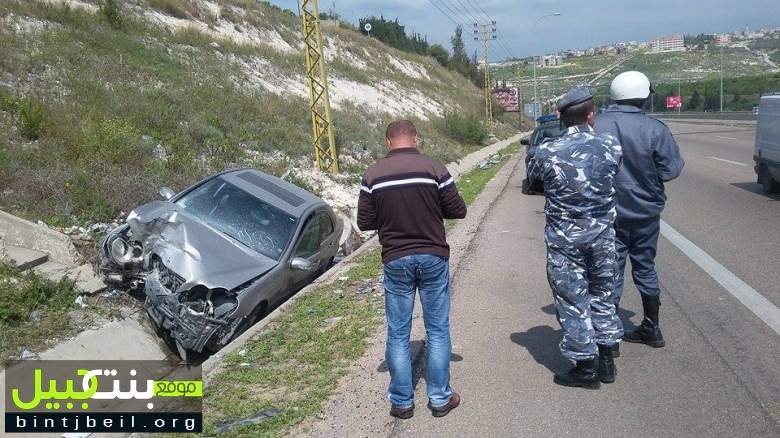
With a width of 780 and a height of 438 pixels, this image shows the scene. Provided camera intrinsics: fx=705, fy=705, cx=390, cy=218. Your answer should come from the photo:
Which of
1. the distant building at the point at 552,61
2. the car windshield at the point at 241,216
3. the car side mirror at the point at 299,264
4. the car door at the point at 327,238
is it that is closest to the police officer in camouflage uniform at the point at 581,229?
the car side mirror at the point at 299,264

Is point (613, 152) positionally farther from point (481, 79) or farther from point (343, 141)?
point (481, 79)

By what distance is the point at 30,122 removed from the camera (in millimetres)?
12859

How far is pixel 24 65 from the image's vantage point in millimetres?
16109

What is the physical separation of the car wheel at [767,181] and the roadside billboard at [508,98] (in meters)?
65.1

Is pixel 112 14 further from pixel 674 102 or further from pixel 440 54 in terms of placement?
pixel 674 102

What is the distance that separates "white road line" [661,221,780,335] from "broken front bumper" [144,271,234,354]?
4.93m

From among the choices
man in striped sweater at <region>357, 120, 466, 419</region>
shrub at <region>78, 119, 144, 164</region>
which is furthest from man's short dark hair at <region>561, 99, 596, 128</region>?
shrub at <region>78, 119, 144, 164</region>

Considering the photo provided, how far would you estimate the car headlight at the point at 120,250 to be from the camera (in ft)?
26.3

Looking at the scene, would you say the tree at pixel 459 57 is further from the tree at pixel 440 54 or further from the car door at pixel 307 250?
the car door at pixel 307 250

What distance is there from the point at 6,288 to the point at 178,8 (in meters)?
27.3

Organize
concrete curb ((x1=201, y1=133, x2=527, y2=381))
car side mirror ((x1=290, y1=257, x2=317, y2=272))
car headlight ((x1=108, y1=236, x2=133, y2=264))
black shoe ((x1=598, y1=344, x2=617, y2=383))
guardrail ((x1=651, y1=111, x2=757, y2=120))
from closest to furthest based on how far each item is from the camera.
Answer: black shoe ((x1=598, y1=344, x2=617, y2=383)) < concrete curb ((x1=201, y1=133, x2=527, y2=381)) < car headlight ((x1=108, y1=236, x2=133, y2=264)) < car side mirror ((x1=290, y1=257, x2=317, y2=272)) < guardrail ((x1=651, y1=111, x2=757, y2=120))

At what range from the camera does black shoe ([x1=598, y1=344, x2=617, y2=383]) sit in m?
4.86

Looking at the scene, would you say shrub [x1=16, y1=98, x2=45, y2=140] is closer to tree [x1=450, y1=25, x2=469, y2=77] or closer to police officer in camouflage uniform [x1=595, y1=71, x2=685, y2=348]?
police officer in camouflage uniform [x1=595, y1=71, x2=685, y2=348]

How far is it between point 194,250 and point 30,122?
736 cm
